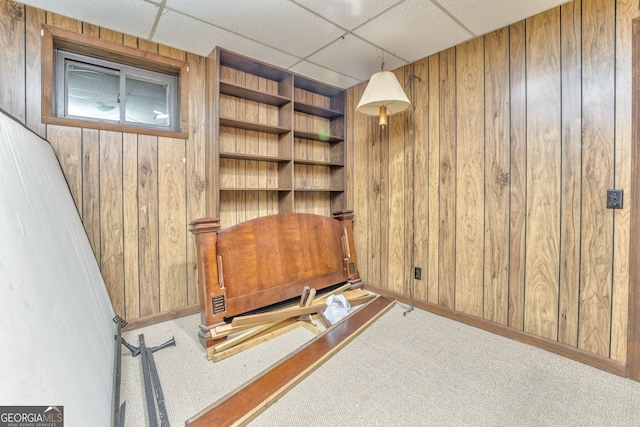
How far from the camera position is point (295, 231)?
105 inches

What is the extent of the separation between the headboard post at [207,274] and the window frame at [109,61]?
100cm

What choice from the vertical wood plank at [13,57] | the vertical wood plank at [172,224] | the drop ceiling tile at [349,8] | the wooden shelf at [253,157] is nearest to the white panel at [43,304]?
the vertical wood plank at [13,57]

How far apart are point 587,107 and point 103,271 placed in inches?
142

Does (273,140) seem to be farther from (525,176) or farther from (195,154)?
(525,176)

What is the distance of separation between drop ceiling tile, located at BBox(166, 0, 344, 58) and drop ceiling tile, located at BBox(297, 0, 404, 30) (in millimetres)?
72

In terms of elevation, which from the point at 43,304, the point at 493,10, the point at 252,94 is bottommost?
the point at 43,304

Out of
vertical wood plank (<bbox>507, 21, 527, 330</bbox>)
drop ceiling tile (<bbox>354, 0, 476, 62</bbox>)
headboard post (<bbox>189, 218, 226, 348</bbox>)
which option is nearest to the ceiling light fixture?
drop ceiling tile (<bbox>354, 0, 476, 62</bbox>)

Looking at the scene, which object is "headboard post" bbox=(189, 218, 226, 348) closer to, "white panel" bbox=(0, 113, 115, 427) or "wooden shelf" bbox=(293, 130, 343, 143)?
"white panel" bbox=(0, 113, 115, 427)

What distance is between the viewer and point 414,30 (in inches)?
86.0

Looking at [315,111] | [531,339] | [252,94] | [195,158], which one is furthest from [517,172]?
[195,158]

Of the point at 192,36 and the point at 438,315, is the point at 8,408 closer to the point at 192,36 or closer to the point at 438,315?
the point at 192,36

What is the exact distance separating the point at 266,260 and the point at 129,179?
130 centimetres

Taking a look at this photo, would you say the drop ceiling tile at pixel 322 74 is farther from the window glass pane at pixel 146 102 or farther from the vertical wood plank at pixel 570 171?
the vertical wood plank at pixel 570 171

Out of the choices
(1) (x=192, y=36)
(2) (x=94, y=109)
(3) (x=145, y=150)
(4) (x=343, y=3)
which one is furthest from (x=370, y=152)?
(2) (x=94, y=109)
